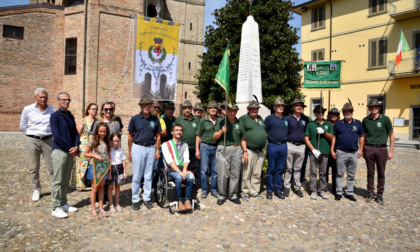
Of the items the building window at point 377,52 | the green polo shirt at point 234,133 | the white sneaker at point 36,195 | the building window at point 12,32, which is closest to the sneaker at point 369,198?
the green polo shirt at point 234,133

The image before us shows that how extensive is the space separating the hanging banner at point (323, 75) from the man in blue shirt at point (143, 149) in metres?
4.30

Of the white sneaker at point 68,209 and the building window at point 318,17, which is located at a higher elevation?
the building window at point 318,17

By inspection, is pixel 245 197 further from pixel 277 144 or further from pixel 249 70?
pixel 249 70

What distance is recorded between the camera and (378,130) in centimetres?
627

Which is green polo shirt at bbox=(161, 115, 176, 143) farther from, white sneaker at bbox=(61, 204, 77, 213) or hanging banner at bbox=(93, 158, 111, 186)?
white sneaker at bbox=(61, 204, 77, 213)

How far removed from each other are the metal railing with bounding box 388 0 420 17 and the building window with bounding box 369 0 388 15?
515 millimetres

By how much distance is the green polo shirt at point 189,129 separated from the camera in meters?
6.47

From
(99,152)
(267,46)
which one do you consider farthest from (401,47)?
(99,152)

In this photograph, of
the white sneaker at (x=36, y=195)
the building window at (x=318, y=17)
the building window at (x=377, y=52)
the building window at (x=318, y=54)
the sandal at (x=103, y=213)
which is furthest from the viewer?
the building window at (x=318, y=17)

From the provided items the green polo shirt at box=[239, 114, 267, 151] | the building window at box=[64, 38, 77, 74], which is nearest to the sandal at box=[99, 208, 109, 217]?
the green polo shirt at box=[239, 114, 267, 151]

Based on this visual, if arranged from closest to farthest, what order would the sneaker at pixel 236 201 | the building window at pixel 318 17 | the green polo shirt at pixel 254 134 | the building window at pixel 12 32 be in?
the sneaker at pixel 236 201 < the green polo shirt at pixel 254 134 < the building window at pixel 12 32 < the building window at pixel 318 17

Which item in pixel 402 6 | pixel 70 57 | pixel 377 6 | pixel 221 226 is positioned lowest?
pixel 221 226

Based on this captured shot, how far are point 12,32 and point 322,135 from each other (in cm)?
2326

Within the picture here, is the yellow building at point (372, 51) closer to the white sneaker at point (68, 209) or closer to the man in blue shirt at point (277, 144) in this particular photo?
the man in blue shirt at point (277, 144)
